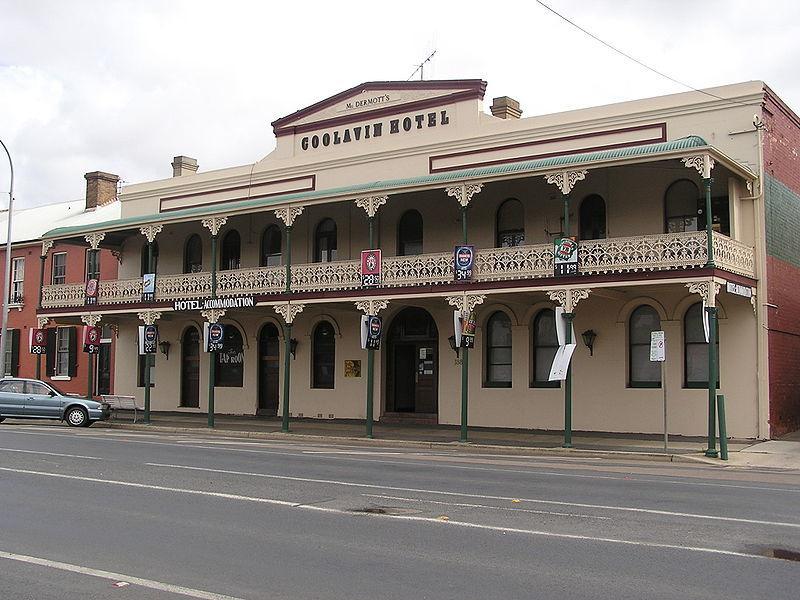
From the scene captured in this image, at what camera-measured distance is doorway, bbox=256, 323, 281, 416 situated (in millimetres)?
29391

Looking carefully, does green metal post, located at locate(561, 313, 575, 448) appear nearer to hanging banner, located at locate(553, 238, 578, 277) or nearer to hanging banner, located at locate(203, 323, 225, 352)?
hanging banner, located at locate(553, 238, 578, 277)

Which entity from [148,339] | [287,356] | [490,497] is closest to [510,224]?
[287,356]

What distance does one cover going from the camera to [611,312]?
22.9 meters

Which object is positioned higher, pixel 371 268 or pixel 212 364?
pixel 371 268

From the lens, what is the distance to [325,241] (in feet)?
92.4

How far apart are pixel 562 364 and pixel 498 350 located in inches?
188

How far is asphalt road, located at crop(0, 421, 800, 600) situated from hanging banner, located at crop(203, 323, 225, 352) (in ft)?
34.5

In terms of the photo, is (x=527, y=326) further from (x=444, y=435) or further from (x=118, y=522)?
(x=118, y=522)

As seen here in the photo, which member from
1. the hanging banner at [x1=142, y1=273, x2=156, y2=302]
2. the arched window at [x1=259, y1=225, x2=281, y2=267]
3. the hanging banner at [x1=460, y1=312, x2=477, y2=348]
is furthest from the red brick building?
the hanging banner at [x1=460, y1=312, x2=477, y2=348]

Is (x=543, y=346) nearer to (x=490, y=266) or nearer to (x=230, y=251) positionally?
(x=490, y=266)

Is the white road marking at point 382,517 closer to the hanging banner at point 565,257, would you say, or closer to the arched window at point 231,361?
the hanging banner at point 565,257

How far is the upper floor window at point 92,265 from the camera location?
115 feet

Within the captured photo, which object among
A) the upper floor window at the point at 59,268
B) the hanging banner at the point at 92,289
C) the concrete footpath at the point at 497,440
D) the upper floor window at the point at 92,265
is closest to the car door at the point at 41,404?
the concrete footpath at the point at 497,440

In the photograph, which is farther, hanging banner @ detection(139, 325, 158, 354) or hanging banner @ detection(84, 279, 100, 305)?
hanging banner @ detection(84, 279, 100, 305)
